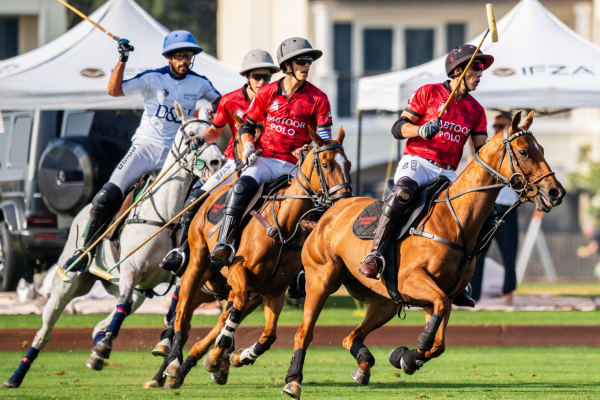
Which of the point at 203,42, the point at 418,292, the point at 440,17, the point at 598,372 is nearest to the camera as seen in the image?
the point at 418,292

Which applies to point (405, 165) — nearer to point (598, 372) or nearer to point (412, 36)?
point (598, 372)

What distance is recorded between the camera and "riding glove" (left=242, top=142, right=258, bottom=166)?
8.48 meters

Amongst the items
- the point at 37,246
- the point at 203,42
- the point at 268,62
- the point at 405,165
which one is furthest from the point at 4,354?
the point at 203,42

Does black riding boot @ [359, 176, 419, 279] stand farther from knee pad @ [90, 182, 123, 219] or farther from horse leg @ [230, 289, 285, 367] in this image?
knee pad @ [90, 182, 123, 219]

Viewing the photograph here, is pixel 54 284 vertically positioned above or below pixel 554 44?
below

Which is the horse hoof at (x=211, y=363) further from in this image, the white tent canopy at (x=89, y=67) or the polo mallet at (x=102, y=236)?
the white tent canopy at (x=89, y=67)

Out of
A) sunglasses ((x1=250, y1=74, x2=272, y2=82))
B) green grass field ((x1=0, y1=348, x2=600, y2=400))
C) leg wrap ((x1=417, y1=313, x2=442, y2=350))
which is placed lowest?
green grass field ((x1=0, y1=348, x2=600, y2=400))

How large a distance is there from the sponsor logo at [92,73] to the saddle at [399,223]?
6.10 meters

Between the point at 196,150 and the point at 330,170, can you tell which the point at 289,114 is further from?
the point at 196,150

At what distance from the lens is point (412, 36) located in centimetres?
2711

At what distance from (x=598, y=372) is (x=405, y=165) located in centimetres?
284

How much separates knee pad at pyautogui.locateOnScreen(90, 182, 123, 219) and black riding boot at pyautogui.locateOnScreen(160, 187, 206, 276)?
26.3 inches

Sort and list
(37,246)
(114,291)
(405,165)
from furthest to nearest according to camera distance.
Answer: (37,246) → (114,291) → (405,165)

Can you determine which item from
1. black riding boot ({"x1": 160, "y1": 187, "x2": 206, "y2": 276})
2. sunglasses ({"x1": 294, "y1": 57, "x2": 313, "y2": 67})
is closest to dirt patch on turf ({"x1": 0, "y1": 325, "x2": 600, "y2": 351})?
black riding boot ({"x1": 160, "y1": 187, "x2": 206, "y2": 276})
